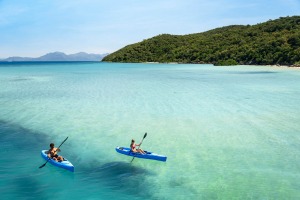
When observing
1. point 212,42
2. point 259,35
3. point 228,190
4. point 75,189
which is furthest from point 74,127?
point 212,42

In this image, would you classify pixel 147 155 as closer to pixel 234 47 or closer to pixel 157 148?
pixel 157 148

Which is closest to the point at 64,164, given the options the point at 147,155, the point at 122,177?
the point at 122,177

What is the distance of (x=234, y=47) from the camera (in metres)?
121

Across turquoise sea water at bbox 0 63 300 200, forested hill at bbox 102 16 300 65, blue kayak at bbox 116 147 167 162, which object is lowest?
turquoise sea water at bbox 0 63 300 200

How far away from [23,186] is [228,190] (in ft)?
25.2

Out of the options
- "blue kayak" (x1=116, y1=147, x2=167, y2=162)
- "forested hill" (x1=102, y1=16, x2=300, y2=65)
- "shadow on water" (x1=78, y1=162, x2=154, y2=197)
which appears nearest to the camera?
"shadow on water" (x1=78, y1=162, x2=154, y2=197)

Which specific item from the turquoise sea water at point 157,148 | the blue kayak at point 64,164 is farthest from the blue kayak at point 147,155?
the blue kayak at point 64,164

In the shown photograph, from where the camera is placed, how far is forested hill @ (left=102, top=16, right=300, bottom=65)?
318 feet

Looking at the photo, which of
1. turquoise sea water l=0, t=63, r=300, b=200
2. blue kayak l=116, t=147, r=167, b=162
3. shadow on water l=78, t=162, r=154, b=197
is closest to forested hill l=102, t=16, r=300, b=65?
turquoise sea water l=0, t=63, r=300, b=200

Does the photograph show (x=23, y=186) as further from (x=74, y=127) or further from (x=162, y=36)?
(x=162, y=36)

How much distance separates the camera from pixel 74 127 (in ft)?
68.2

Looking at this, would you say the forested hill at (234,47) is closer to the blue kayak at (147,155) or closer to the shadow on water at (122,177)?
the blue kayak at (147,155)

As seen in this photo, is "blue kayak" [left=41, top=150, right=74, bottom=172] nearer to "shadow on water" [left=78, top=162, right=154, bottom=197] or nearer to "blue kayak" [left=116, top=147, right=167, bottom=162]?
"shadow on water" [left=78, top=162, right=154, bottom=197]

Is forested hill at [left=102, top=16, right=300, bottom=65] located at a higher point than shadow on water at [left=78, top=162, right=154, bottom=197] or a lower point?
higher
